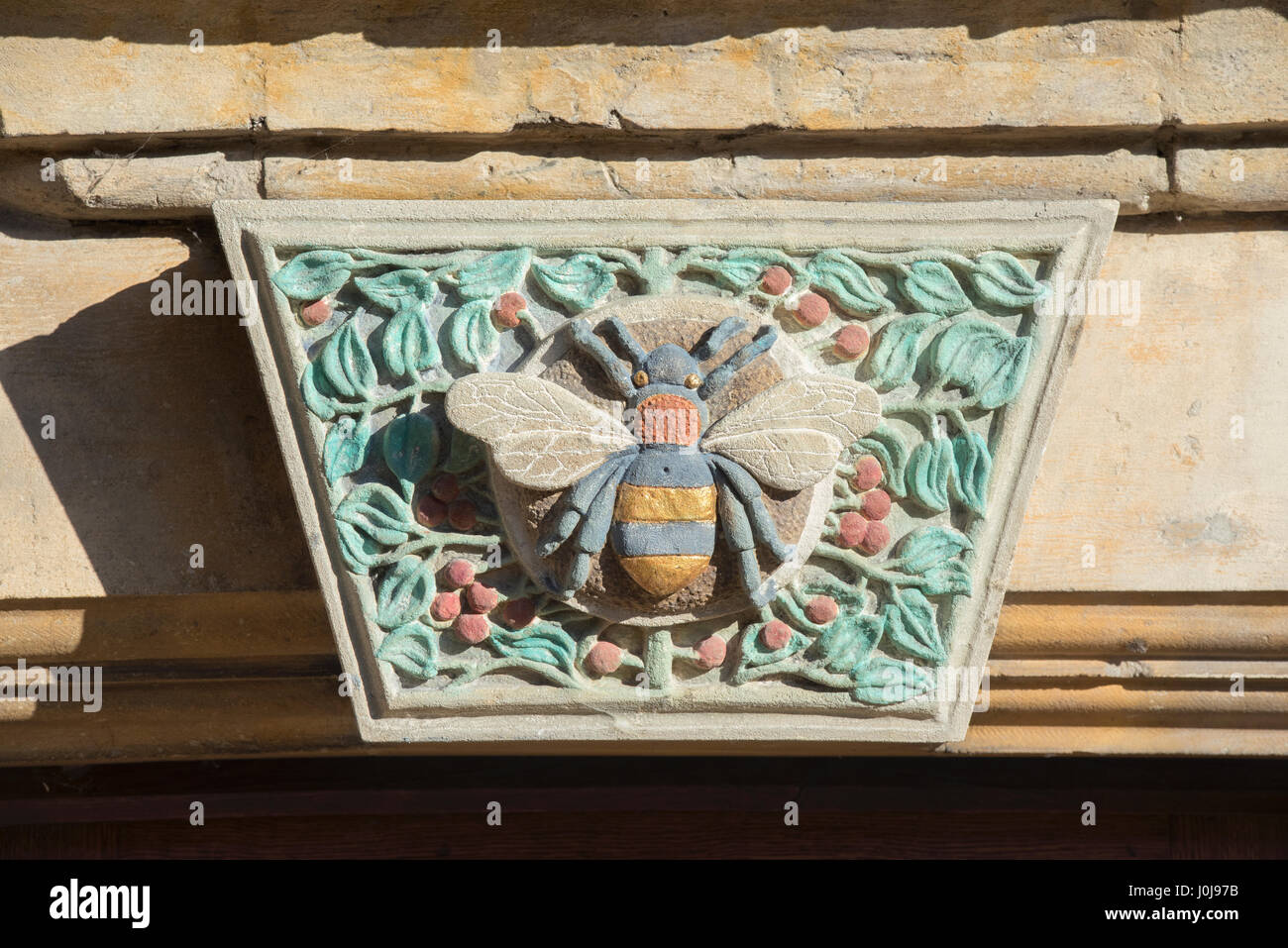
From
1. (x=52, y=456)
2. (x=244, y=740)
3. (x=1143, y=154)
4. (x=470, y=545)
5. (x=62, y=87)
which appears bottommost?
(x=244, y=740)

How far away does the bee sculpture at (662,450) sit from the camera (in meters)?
1.40

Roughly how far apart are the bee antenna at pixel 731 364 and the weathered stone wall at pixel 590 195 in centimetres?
23

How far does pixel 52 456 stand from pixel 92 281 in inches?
8.7

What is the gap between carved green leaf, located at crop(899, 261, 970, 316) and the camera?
4.92ft

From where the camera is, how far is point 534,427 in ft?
4.58

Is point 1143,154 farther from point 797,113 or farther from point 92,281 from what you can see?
point 92,281

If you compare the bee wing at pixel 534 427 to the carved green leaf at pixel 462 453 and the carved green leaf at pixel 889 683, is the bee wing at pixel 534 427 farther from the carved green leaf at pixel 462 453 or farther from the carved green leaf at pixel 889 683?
the carved green leaf at pixel 889 683

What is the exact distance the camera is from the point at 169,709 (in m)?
1.73

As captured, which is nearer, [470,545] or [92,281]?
[470,545]

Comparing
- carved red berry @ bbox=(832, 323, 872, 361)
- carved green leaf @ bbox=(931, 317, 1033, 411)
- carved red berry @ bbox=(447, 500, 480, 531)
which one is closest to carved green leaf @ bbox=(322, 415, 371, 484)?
carved red berry @ bbox=(447, 500, 480, 531)

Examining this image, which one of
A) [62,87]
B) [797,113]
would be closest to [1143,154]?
[797,113]

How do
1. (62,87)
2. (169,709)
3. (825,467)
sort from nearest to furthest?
(825,467), (62,87), (169,709)

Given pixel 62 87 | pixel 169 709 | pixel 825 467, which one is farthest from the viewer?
pixel 169 709

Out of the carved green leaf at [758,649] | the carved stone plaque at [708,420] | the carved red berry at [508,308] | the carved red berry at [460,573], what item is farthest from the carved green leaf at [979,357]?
the carved red berry at [460,573]
